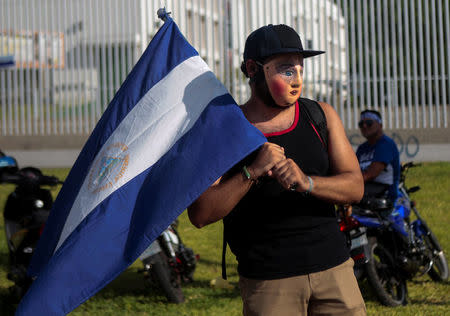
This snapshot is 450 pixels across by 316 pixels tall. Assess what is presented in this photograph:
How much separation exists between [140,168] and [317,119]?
76cm

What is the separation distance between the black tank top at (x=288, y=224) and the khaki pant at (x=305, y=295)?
0.10 feet

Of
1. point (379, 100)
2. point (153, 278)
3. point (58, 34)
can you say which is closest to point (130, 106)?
point (153, 278)

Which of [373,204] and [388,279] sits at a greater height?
[373,204]

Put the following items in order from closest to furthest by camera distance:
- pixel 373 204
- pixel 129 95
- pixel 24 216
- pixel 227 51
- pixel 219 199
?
1. pixel 219 199
2. pixel 129 95
3. pixel 373 204
4. pixel 24 216
5. pixel 227 51

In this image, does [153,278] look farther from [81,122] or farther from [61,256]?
[81,122]

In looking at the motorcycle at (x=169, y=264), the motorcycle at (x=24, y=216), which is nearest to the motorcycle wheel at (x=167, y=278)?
the motorcycle at (x=169, y=264)

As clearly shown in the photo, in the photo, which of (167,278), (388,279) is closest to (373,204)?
(388,279)

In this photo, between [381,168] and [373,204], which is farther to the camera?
[381,168]

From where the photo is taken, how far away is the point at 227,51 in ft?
51.8

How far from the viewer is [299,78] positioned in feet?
9.39

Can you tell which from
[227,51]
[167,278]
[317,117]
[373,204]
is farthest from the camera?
[227,51]

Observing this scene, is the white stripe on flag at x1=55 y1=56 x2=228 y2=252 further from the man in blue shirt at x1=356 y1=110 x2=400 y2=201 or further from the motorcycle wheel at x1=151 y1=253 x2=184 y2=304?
the man in blue shirt at x1=356 y1=110 x2=400 y2=201

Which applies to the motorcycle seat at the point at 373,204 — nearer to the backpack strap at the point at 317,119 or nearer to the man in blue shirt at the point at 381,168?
the man in blue shirt at the point at 381,168

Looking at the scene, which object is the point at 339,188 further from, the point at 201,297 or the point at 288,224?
the point at 201,297
